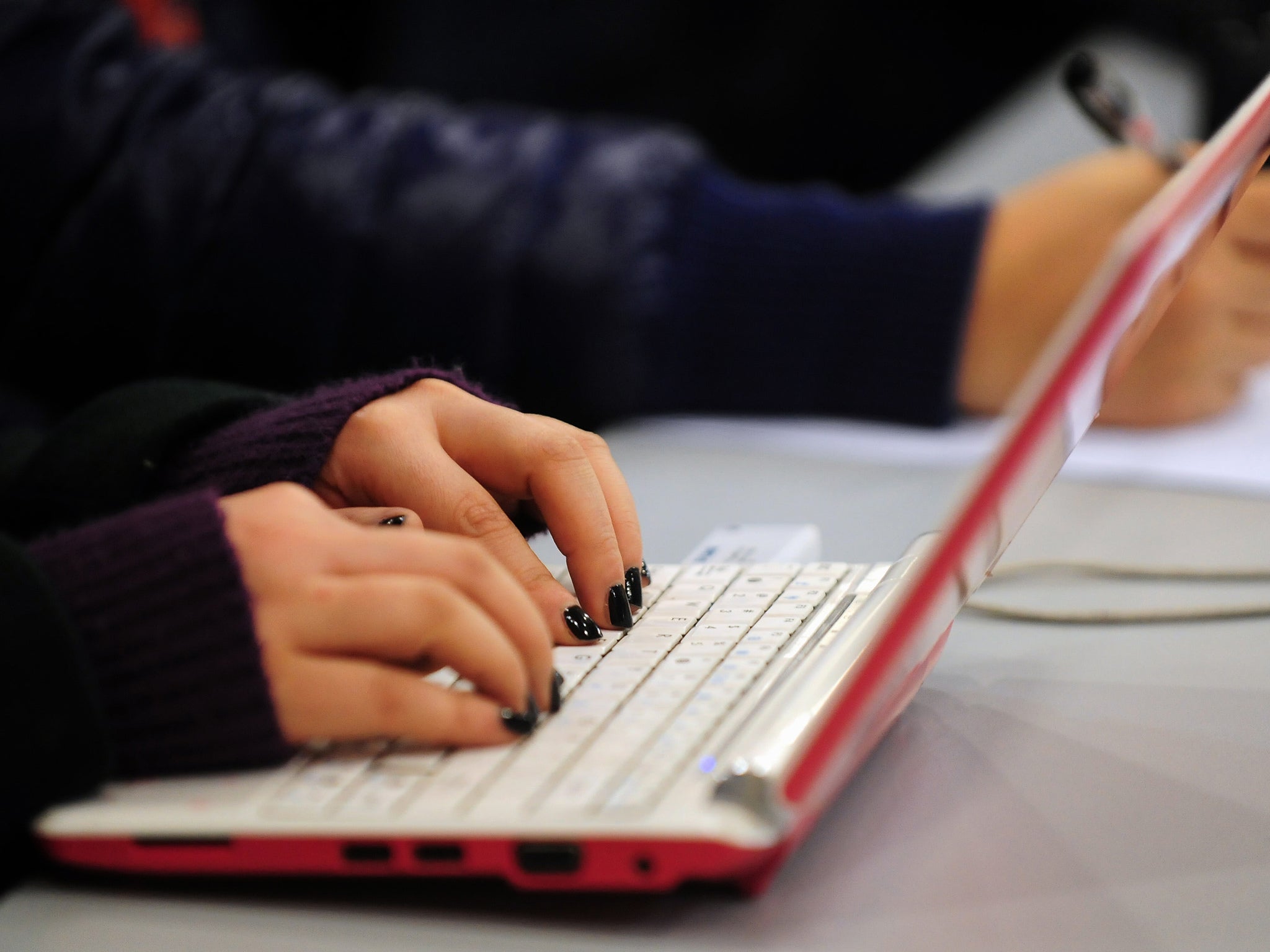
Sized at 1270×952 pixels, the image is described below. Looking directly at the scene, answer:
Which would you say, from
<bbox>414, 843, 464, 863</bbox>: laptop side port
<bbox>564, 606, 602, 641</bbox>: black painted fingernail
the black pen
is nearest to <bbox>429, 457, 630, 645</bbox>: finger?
<bbox>564, 606, 602, 641</bbox>: black painted fingernail

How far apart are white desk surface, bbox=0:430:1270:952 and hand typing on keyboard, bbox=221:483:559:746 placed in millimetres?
44

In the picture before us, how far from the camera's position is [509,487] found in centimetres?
41

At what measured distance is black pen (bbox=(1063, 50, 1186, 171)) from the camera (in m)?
0.71

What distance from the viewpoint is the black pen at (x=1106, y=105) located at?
2.34 ft

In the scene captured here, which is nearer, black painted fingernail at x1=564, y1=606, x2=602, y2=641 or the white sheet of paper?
black painted fingernail at x1=564, y1=606, x2=602, y2=641

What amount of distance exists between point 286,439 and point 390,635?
150mm

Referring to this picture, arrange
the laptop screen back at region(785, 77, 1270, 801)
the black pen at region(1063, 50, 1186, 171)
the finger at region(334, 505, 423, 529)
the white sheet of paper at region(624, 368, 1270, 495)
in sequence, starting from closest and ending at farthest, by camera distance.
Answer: the laptop screen back at region(785, 77, 1270, 801) < the finger at region(334, 505, 423, 529) < the white sheet of paper at region(624, 368, 1270, 495) < the black pen at region(1063, 50, 1186, 171)

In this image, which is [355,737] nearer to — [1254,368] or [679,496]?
[679,496]

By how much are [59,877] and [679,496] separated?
0.34 meters

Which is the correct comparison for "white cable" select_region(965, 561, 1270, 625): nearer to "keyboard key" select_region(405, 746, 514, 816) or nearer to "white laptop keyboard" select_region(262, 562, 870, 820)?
"white laptop keyboard" select_region(262, 562, 870, 820)

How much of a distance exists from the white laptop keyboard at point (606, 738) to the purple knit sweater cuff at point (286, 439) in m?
0.12

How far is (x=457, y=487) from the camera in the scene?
0.39 m

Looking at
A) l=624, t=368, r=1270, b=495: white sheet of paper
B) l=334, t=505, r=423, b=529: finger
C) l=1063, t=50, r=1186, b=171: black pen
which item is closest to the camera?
l=334, t=505, r=423, b=529: finger

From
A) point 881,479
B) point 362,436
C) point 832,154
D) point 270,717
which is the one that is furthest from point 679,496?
point 832,154
